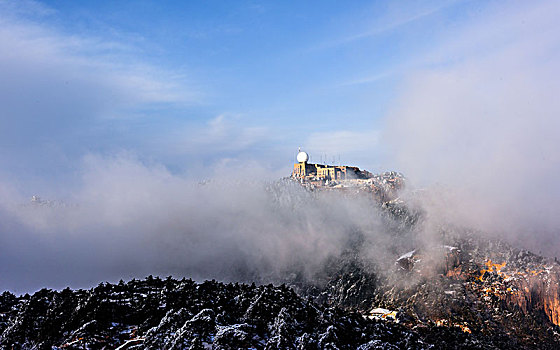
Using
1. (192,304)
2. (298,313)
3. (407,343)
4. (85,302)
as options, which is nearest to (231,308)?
(192,304)

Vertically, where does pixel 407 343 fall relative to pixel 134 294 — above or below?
below

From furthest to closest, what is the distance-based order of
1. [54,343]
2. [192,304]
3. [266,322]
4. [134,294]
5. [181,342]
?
[134,294] < [192,304] < [266,322] < [54,343] < [181,342]

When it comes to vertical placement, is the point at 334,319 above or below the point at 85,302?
below

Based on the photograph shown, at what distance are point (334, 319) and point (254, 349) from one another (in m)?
34.2

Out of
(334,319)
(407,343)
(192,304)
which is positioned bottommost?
(407,343)

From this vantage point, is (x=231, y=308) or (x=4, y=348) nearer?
(x=4, y=348)

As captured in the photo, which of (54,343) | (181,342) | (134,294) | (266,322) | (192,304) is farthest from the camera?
(134,294)

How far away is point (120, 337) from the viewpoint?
7412 cm

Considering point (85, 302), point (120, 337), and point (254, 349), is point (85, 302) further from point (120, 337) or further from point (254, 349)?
point (254, 349)

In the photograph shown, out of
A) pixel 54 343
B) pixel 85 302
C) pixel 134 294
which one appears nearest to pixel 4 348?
pixel 54 343

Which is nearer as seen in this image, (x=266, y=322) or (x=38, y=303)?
(x=266, y=322)

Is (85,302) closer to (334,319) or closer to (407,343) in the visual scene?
(334,319)

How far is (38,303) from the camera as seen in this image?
90.2 meters

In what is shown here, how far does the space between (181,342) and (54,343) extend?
2578 centimetres
